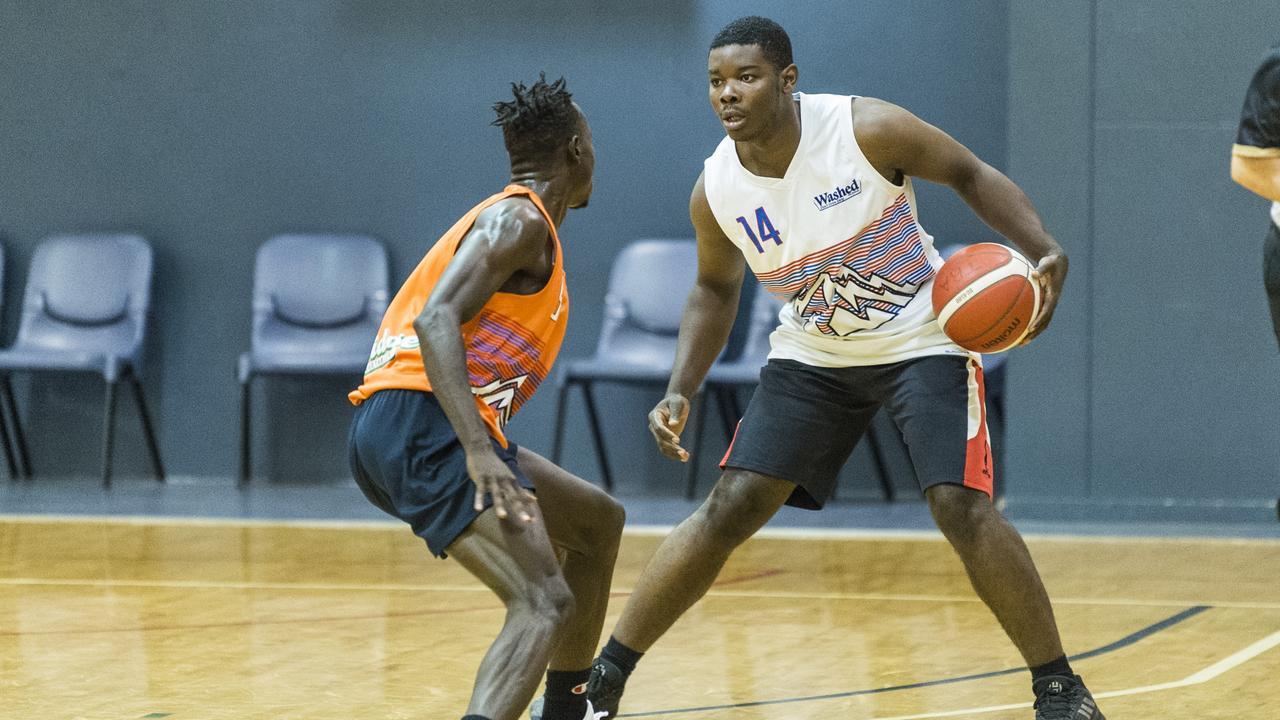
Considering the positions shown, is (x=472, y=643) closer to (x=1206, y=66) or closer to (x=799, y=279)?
(x=799, y=279)

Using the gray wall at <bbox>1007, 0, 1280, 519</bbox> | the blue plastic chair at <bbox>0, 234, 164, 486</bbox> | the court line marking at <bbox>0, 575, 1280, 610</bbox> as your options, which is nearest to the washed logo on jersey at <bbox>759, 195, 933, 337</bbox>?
the court line marking at <bbox>0, 575, 1280, 610</bbox>

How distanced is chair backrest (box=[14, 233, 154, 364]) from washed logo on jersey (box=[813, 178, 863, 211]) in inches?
212

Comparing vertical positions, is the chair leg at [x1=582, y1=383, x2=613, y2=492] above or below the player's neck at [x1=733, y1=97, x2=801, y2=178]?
below

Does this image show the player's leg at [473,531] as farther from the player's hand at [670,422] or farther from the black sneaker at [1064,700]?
the black sneaker at [1064,700]

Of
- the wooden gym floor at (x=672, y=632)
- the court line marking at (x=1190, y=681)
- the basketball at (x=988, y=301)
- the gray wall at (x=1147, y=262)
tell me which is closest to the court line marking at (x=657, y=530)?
the wooden gym floor at (x=672, y=632)

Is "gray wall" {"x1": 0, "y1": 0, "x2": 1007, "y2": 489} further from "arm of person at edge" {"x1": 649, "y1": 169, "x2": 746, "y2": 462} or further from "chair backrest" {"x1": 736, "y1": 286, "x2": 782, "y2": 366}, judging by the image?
"arm of person at edge" {"x1": 649, "y1": 169, "x2": 746, "y2": 462}

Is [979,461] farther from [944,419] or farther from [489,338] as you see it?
[489,338]

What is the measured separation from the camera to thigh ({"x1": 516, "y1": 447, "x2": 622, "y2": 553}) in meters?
3.35

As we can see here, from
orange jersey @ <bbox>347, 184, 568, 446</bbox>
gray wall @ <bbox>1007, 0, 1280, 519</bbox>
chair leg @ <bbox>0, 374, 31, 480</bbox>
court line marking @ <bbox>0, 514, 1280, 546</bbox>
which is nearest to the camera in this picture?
orange jersey @ <bbox>347, 184, 568, 446</bbox>

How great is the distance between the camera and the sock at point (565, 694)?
139 inches

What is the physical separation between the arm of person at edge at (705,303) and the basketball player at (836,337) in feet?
0.04

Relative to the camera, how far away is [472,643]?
4.60 m

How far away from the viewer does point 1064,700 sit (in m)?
3.44

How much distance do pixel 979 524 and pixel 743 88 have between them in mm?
1009
